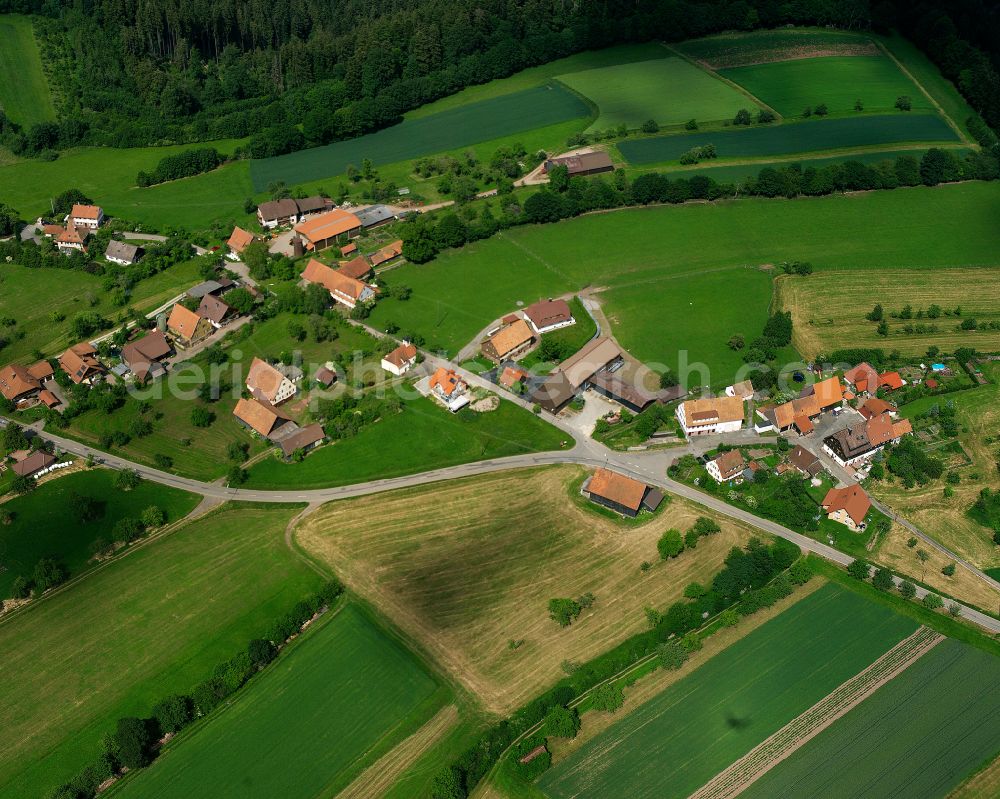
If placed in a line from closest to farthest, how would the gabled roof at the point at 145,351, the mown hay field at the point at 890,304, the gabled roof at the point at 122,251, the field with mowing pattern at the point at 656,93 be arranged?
the gabled roof at the point at 145,351
the mown hay field at the point at 890,304
the gabled roof at the point at 122,251
the field with mowing pattern at the point at 656,93

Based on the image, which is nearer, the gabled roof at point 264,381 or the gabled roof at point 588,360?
the gabled roof at point 264,381

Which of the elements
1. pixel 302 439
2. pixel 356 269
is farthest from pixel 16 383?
pixel 356 269

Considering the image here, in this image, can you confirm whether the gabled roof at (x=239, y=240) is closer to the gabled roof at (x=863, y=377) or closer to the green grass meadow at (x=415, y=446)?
the green grass meadow at (x=415, y=446)

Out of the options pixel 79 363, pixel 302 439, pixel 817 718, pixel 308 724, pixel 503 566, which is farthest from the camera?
pixel 79 363

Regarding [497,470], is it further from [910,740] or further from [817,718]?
[910,740]

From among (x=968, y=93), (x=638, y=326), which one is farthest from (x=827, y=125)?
(x=638, y=326)

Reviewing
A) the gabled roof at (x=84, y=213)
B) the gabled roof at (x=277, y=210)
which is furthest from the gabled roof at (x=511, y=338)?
the gabled roof at (x=84, y=213)
